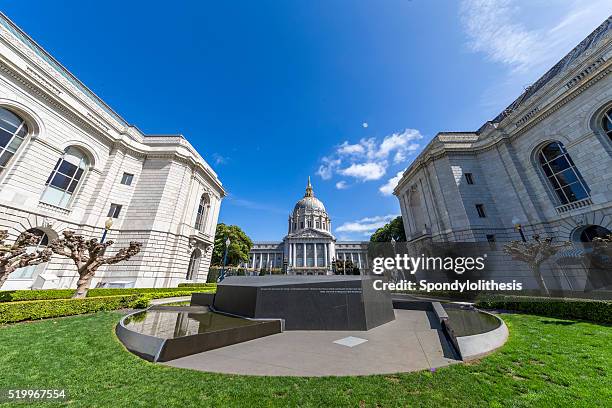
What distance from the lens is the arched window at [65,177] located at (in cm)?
2053

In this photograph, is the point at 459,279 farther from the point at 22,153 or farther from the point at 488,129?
the point at 22,153

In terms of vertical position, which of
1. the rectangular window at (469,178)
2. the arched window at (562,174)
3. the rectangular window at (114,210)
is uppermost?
the rectangular window at (469,178)

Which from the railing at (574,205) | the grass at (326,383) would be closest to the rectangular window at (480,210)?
the railing at (574,205)

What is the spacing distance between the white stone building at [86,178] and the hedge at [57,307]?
36.0 feet

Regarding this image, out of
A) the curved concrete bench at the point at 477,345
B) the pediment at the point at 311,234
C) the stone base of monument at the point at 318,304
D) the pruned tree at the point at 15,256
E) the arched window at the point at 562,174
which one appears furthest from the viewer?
the pediment at the point at 311,234

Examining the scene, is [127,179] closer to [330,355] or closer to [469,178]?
[330,355]

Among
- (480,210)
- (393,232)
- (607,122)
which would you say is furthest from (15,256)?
(393,232)

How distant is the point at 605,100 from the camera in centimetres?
1775

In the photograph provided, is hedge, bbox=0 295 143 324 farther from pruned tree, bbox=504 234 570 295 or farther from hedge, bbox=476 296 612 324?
pruned tree, bbox=504 234 570 295

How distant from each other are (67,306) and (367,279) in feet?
52.3

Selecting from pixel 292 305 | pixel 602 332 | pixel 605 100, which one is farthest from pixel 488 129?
A: pixel 292 305

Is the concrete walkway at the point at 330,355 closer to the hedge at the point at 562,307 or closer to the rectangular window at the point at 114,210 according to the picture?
the hedge at the point at 562,307

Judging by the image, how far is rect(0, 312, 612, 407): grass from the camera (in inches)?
154

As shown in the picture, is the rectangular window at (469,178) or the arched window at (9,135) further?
the rectangular window at (469,178)
